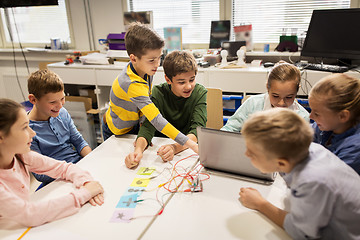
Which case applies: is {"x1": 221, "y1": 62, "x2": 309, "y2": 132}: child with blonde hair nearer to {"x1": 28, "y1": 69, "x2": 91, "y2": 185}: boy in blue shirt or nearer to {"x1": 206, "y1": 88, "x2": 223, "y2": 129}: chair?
{"x1": 206, "y1": 88, "x2": 223, "y2": 129}: chair

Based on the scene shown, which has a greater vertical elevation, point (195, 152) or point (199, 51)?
point (199, 51)

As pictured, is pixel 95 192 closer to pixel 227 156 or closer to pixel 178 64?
pixel 227 156

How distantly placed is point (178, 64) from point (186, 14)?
87.5 inches

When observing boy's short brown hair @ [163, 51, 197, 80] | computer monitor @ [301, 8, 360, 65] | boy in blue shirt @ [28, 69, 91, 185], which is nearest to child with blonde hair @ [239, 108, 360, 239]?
boy's short brown hair @ [163, 51, 197, 80]

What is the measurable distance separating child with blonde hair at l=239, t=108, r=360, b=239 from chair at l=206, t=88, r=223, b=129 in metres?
1.21

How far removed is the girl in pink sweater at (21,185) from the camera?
3.17ft

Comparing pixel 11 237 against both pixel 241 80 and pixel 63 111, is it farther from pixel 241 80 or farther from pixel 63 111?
pixel 241 80

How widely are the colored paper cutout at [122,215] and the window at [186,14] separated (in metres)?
2.74

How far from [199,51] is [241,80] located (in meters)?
0.86

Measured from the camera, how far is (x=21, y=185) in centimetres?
111

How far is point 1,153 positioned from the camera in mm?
1045

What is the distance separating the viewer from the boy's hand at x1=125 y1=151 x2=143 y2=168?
1.35m

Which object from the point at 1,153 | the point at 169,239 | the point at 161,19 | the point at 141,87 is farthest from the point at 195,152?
the point at 161,19

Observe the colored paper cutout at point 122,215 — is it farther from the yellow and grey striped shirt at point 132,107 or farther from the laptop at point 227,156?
the yellow and grey striped shirt at point 132,107
